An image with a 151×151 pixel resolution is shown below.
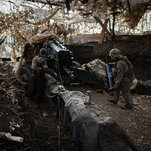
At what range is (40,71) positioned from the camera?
5.44 m

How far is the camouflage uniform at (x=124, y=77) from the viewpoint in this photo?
4.76 meters

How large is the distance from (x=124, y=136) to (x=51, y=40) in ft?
15.4

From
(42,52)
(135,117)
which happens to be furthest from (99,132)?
(42,52)

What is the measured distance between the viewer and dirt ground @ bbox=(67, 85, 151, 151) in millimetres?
3370

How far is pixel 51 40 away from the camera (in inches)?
239

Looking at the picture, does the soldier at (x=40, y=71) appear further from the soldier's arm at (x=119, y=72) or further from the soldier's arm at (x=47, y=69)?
the soldier's arm at (x=119, y=72)

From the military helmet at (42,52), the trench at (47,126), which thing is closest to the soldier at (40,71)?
the military helmet at (42,52)

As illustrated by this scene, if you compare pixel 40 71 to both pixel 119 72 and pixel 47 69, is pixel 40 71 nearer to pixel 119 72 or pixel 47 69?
pixel 47 69

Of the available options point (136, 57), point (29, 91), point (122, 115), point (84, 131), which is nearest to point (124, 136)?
point (84, 131)

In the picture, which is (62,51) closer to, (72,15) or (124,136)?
(124,136)

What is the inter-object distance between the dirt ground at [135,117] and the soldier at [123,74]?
411 mm

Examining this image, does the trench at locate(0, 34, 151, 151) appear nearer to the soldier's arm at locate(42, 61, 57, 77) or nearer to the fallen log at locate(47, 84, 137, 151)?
the fallen log at locate(47, 84, 137, 151)

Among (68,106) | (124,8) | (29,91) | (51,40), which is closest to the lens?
(68,106)

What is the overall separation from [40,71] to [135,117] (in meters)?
3.26
